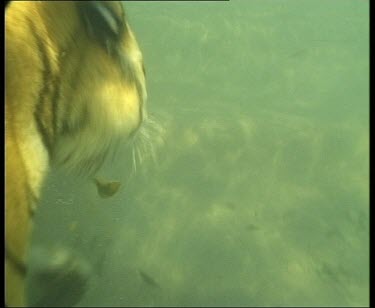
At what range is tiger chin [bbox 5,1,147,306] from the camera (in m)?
0.91

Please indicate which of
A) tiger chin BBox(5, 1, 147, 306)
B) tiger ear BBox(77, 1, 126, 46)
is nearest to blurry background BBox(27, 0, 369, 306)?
tiger chin BBox(5, 1, 147, 306)

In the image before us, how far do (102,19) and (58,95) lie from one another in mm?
301

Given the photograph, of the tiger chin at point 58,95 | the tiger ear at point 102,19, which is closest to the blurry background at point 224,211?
the tiger chin at point 58,95

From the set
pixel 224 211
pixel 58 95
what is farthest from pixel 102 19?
pixel 224 211

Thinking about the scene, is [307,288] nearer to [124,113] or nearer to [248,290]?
[248,290]

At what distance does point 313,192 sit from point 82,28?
361cm

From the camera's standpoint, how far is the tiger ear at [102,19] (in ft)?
3.92

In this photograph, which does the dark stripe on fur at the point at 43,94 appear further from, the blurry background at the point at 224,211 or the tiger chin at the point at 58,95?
the blurry background at the point at 224,211

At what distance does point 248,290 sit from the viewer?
2.88m

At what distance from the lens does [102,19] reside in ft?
4.10

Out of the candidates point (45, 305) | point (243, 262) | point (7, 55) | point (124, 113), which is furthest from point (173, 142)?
point (7, 55)

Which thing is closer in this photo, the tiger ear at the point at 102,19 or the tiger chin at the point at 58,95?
the tiger chin at the point at 58,95

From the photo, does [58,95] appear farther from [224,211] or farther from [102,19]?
[224,211]

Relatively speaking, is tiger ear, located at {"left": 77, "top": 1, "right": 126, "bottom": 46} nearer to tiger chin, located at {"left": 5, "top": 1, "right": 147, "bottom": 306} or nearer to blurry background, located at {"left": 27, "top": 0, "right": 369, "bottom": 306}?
tiger chin, located at {"left": 5, "top": 1, "right": 147, "bottom": 306}
